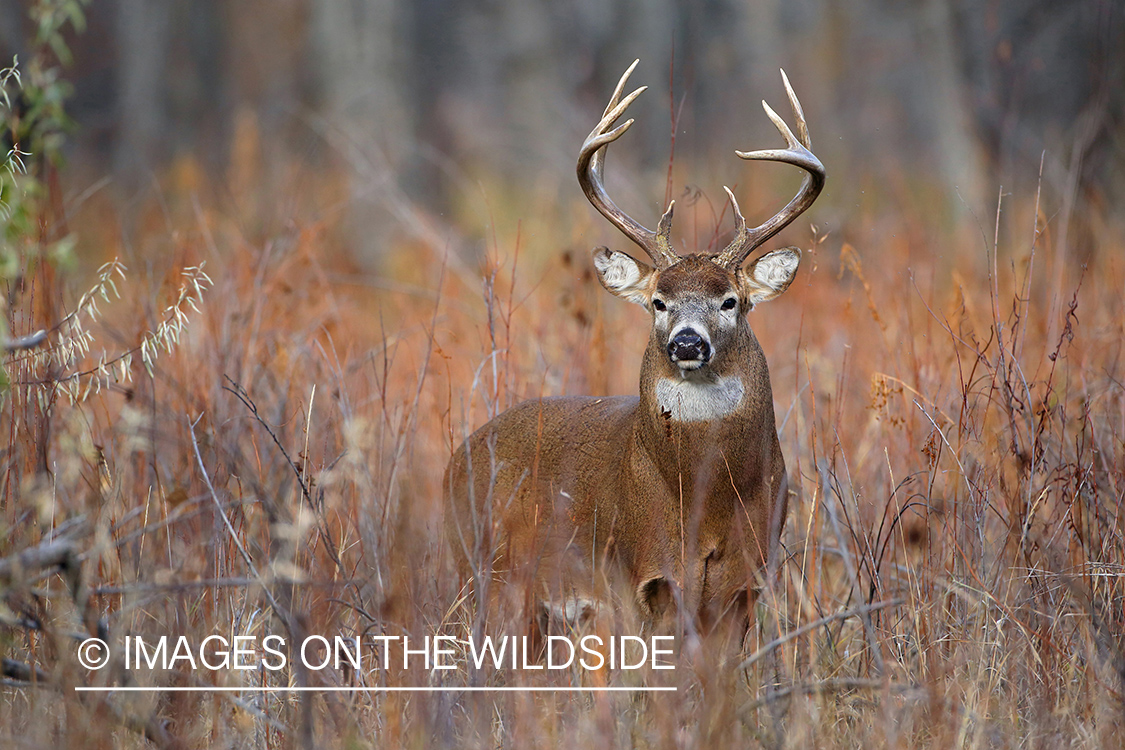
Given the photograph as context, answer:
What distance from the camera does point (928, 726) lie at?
281 cm

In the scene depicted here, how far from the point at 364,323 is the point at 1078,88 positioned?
6.03 meters

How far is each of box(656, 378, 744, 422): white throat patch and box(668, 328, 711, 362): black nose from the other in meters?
0.20

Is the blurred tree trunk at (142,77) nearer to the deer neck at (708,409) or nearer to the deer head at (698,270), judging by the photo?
the deer head at (698,270)

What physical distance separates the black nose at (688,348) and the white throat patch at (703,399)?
7.8 inches

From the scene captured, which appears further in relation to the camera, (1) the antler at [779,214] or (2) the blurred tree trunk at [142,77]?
(2) the blurred tree trunk at [142,77]

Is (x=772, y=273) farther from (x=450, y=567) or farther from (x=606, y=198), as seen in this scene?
(x=450, y=567)

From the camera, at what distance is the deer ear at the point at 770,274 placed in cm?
370

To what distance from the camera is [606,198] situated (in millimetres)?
A: 3828

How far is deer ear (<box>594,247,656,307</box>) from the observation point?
383cm

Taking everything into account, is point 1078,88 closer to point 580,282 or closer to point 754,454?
point 580,282

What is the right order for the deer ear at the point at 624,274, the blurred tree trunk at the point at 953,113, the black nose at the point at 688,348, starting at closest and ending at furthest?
the black nose at the point at 688,348, the deer ear at the point at 624,274, the blurred tree trunk at the point at 953,113

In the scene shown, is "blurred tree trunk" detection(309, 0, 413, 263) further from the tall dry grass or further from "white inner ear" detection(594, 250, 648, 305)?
"white inner ear" detection(594, 250, 648, 305)

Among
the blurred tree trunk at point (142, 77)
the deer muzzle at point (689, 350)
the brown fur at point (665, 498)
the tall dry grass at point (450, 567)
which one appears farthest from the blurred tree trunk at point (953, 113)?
the blurred tree trunk at point (142, 77)

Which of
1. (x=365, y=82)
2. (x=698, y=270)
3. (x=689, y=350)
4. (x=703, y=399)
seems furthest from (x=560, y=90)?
(x=689, y=350)
